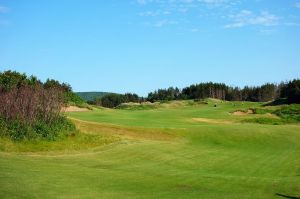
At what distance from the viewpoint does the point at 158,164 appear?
85.9 ft

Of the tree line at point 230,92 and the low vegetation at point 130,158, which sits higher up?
the tree line at point 230,92

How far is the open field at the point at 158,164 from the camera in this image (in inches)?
645

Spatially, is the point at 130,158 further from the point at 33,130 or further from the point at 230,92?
the point at 230,92

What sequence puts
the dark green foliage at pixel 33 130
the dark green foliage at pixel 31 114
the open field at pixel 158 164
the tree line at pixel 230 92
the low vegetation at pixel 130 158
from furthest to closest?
the tree line at pixel 230 92 → the dark green foliage at pixel 31 114 → the dark green foliage at pixel 33 130 → the low vegetation at pixel 130 158 → the open field at pixel 158 164

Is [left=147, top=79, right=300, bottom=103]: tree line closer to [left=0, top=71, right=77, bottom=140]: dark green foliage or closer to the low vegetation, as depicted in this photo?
the low vegetation

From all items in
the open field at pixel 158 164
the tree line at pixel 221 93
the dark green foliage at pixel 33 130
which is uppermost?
the tree line at pixel 221 93

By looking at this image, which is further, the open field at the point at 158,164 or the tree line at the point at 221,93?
the tree line at the point at 221,93

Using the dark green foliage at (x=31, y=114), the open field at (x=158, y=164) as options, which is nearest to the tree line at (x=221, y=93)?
the open field at (x=158, y=164)

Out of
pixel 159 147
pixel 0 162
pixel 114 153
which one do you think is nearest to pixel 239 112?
pixel 159 147

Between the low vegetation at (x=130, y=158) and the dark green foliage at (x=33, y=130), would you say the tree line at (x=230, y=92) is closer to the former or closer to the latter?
the low vegetation at (x=130, y=158)

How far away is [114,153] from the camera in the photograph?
2894 centimetres

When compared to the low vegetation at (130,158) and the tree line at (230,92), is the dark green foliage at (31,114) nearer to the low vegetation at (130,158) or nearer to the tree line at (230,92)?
the low vegetation at (130,158)

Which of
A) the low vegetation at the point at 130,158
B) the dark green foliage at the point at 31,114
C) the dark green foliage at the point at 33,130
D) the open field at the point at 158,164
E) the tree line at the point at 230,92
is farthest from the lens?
the tree line at the point at 230,92

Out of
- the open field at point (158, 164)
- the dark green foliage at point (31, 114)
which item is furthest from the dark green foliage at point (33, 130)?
the open field at point (158, 164)
